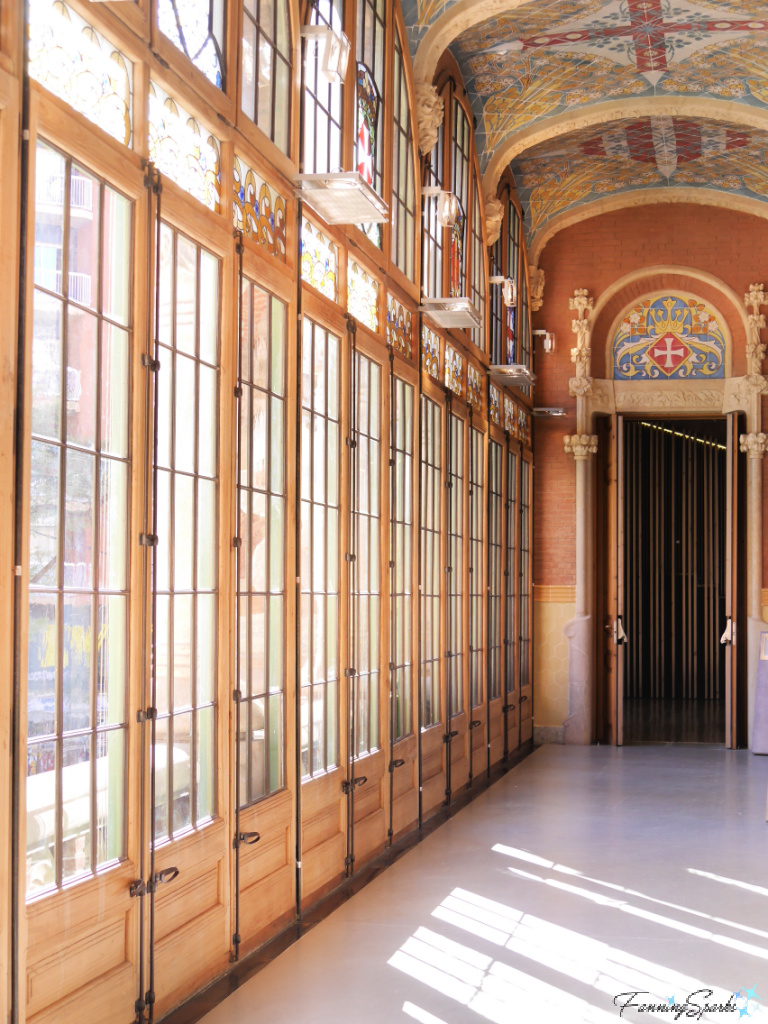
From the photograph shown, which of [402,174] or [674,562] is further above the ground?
[402,174]

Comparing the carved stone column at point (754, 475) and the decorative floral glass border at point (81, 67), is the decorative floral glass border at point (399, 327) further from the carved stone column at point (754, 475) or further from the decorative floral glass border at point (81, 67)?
the carved stone column at point (754, 475)

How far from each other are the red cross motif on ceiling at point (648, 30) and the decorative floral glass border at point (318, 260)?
351 centimetres

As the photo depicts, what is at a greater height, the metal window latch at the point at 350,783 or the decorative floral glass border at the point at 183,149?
the decorative floral glass border at the point at 183,149

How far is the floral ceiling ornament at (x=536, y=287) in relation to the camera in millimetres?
12859

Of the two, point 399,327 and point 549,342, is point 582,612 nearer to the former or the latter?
point 549,342

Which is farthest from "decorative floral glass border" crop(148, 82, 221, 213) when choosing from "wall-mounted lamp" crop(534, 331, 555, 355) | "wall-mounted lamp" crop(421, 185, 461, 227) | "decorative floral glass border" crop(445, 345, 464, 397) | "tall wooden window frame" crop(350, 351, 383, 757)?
"wall-mounted lamp" crop(534, 331, 555, 355)

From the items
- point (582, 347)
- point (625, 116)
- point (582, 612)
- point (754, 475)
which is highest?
point (625, 116)

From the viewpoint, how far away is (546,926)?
5.47 meters

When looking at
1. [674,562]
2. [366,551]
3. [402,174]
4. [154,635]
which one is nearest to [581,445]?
[674,562]

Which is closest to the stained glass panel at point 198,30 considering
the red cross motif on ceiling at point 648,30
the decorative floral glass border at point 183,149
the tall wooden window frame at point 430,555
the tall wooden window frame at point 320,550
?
the decorative floral glass border at point 183,149

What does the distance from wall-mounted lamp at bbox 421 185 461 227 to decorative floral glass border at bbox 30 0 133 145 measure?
424 centimetres

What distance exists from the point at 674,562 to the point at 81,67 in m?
14.8

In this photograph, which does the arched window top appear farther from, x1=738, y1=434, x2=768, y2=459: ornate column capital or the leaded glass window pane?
x1=738, y1=434, x2=768, y2=459: ornate column capital

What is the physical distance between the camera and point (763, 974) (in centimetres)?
475
